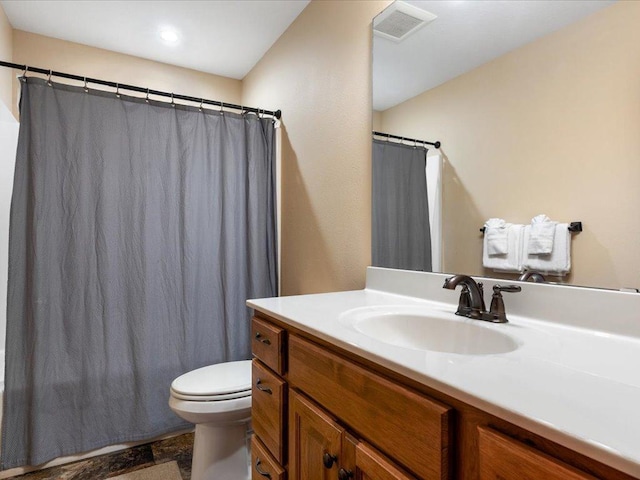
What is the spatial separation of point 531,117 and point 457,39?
44 cm

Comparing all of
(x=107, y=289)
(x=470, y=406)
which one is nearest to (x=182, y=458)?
(x=107, y=289)

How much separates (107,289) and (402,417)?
5.68 ft

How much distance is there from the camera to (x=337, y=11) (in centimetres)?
177

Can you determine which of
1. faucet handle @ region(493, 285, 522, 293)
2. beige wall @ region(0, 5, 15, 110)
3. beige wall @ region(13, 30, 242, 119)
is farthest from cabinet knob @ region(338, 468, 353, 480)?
beige wall @ region(13, 30, 242, 119)

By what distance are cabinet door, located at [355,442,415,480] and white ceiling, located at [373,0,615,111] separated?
1093 mm

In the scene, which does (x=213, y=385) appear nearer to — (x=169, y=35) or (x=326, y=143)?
(x=326, y=143)

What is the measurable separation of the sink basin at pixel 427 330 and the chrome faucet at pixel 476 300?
29mm

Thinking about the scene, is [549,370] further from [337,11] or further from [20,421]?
[20,421]

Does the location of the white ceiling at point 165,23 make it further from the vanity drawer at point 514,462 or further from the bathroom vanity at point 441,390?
the vanity drawer at point 514,462

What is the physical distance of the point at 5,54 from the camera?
2.07 m

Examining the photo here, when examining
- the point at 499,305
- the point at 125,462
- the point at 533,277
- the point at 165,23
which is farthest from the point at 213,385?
the point at 165,23

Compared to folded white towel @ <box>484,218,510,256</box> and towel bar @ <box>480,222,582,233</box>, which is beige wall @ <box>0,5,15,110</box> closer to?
folded white towel @ <box>484,218,510,256</box>

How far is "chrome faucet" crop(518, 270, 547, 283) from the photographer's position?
39.4 inches

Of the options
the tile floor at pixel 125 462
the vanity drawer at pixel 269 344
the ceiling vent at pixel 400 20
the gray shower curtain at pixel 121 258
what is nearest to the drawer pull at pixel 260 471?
the vanity drawer at pixel 269 344
